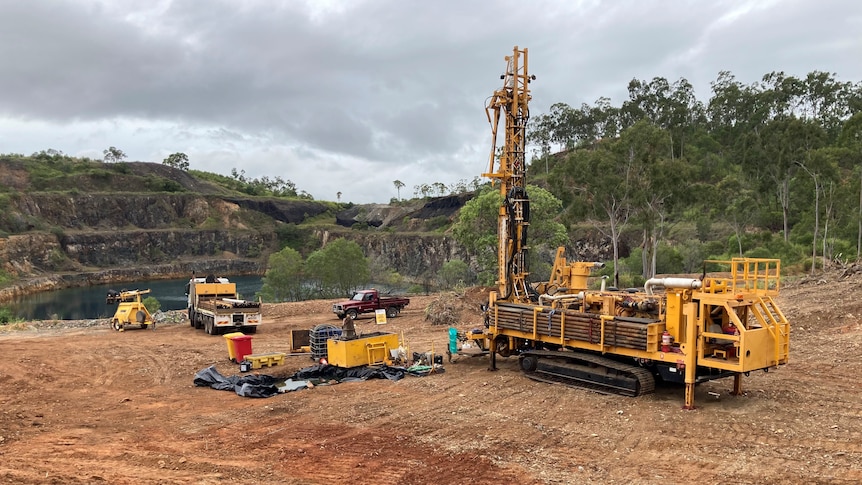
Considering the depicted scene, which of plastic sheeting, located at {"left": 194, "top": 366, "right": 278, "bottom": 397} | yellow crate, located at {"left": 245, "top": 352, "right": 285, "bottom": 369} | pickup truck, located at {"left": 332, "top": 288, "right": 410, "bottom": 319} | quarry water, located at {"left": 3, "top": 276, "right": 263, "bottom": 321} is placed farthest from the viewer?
quarry water, located at {"left": 3, "top": 276, "right": 263, "bottom": 321}

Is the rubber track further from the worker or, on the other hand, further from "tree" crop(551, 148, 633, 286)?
"tree" crop(551, 148, 633, 286)

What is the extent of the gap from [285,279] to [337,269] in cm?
444

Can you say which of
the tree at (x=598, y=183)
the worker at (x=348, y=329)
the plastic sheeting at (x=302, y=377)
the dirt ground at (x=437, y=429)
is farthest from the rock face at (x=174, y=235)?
the dirt ground at (x=437, y=429)

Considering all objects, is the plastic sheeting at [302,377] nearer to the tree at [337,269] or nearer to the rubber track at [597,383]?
the rubber track at [597,383]

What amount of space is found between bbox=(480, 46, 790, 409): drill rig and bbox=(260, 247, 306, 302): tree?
34.9 meters

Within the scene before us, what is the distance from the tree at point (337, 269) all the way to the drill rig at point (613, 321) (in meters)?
32.9

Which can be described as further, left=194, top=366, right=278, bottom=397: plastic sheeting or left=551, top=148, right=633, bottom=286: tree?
left=551, top=148, right=633, bottom=286: tree

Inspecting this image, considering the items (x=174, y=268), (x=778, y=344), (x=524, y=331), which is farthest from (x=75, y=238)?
(x=778, y=344)

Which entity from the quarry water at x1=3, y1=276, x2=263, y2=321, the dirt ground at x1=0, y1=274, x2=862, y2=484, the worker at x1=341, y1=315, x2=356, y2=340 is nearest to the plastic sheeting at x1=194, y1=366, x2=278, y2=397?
the dirt ground at x1=0, y1=274, x2=862, y2=484

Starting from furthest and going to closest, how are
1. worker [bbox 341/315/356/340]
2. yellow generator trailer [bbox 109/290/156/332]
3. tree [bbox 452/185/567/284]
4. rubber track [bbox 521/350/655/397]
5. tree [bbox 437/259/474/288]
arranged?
tree [bbox 437/259/474/288] → tree [bbox 452/185/567/284] → yellow generator trailer [bbox 109/290/156/332] → worker [bbox 341/315/356/340] → rubber track [bbox 521/350/655/397]

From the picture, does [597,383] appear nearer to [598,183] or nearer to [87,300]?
[598,183]

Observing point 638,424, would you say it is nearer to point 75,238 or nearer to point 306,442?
point 306,442

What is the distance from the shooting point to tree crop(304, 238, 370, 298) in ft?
156

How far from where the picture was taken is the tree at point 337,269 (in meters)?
47.7
